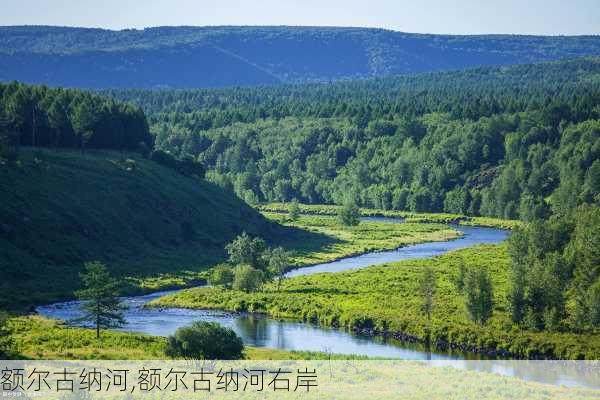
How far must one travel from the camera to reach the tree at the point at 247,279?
107812 millimetres

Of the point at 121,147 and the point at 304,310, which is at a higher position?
the point at 121,147

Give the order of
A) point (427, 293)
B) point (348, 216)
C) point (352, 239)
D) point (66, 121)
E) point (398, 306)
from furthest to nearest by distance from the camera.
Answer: point (348, 216) → point (352, 239) → point (66, 121) → point (398, 306) → point (427, 293)

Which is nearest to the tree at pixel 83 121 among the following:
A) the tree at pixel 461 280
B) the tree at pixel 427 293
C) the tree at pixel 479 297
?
the tree at pixel 461 280

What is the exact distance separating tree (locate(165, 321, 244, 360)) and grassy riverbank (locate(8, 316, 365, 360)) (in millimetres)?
1890

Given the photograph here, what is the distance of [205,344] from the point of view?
7000 centimetres

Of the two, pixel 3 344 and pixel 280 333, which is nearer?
pixel 3 344

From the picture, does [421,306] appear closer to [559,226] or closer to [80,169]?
[559,226]

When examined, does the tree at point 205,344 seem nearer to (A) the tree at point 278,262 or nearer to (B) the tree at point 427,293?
(B) the tree at point 427,293

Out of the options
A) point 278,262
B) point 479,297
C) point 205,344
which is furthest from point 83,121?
point 205,344

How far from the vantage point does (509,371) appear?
74250 mm

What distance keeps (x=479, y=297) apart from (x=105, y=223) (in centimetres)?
6102

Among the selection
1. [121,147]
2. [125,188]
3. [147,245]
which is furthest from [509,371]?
[121,147]

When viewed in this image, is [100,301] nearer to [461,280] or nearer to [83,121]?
[461,280]

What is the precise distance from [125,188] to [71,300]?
4508 cm
